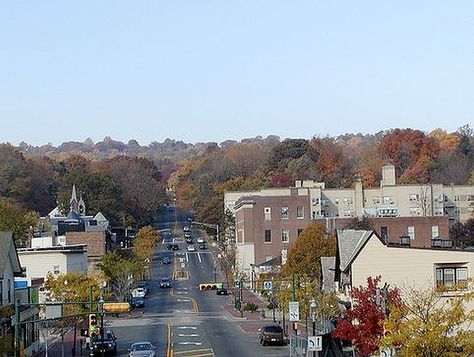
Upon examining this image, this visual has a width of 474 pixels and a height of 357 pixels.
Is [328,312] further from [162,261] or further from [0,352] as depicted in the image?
[162,261]

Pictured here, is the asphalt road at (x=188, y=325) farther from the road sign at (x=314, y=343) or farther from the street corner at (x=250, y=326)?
the road sign at (x=314, y=343)

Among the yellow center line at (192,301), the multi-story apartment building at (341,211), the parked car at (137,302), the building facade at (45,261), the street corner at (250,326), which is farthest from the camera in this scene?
the multi-story apartment building at (341,211)

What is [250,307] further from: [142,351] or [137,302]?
[142,351]

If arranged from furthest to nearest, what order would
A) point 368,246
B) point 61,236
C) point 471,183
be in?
point 471,183, point 61,236, point 368,246

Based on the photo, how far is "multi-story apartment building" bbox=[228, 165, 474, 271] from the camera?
125 m

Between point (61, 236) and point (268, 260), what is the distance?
91.9 ft

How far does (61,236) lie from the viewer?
136 m

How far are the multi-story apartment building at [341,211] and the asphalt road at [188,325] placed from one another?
9033 millimetres

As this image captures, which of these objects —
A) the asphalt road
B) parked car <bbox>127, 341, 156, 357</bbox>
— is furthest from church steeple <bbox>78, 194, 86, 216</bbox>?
parked car <bbox>127, 341, 156, 357</bbox>

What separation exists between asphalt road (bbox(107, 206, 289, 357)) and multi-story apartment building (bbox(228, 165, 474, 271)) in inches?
356

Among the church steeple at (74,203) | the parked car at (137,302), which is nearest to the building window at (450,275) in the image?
the parked car at (137,302)

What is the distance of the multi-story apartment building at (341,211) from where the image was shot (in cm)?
12481

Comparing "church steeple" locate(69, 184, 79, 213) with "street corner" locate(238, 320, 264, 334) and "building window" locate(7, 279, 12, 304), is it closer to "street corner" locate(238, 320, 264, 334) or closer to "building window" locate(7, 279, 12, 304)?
"street corner" locate(238, 320, 264, 334)

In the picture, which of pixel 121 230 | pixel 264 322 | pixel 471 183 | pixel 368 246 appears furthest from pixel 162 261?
pixel 368 246
